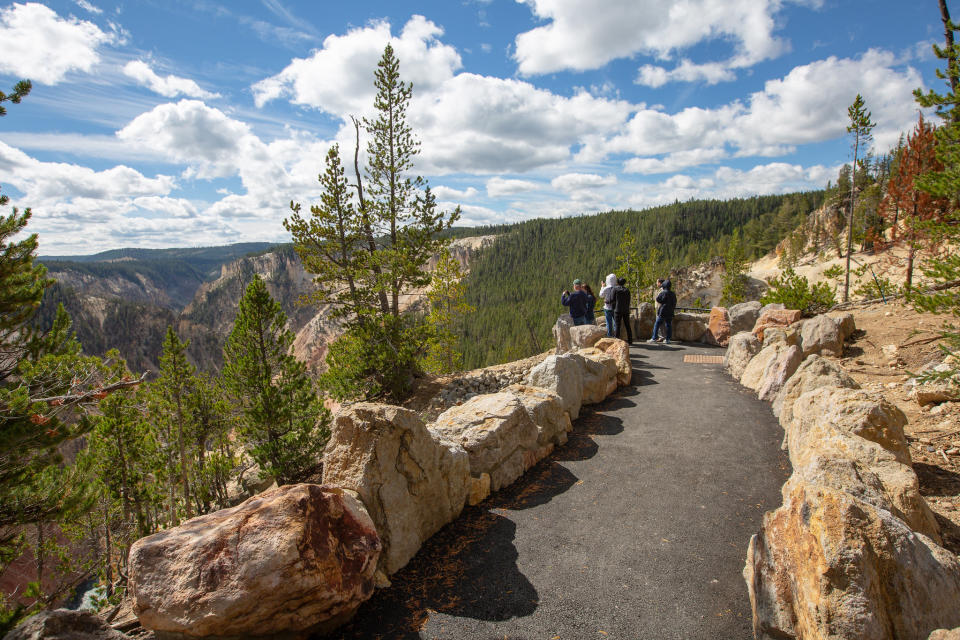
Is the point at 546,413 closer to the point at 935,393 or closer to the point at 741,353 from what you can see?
the point at 935,393

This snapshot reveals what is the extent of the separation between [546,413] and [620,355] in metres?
4.89

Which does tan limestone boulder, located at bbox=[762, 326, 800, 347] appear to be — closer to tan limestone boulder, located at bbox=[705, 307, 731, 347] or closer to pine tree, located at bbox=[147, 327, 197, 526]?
tan limestone boulder, located at bbox=[705, 307, 731, 347]

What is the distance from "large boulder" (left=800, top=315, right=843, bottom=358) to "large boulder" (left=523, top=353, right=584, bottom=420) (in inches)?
224

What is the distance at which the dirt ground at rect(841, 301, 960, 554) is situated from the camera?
518 centimetres

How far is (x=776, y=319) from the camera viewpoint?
1386 cm

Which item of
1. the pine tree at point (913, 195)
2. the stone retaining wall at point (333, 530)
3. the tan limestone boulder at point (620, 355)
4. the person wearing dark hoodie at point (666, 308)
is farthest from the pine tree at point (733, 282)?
the stone retaining wall at point (333, 530)

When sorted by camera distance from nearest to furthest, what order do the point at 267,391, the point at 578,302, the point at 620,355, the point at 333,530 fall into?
the point at 333,530 < the point at 267,391 < the point at 620,355 < the point at 578,302

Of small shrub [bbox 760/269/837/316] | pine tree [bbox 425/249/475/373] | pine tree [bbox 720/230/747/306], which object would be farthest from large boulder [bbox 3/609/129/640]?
pine tree [bbox 720/230/747/306]

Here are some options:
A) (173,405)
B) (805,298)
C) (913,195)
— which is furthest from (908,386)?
(173,405)

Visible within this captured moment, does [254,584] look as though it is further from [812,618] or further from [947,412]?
[947,412]

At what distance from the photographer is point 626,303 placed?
50.3 ft

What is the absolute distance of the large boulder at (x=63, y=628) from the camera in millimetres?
3092

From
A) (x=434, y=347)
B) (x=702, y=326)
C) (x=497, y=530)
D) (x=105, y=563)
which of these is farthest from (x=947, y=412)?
(x=105, y=563)

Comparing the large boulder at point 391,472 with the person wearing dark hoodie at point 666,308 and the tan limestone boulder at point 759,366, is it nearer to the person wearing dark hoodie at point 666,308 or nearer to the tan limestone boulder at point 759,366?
the tan limestone boulder at point 759,366
